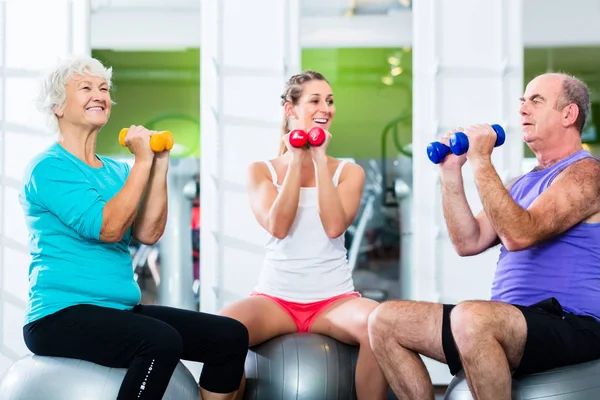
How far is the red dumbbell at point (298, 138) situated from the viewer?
100 inches

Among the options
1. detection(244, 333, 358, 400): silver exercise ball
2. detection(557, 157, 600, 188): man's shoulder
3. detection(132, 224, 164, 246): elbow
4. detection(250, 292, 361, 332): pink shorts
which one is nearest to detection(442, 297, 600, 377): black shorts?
detection(557, 157, 600, 188): man's shoulder

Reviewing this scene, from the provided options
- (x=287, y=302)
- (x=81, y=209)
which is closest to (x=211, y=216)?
(x=287, y=302)

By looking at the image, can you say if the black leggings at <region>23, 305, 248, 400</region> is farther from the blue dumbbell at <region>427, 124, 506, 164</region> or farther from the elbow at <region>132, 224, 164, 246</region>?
the blue dumbbell at <region>427, 124, 506, 164</region>

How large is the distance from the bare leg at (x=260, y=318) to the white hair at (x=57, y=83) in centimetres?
82

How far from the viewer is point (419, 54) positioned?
3527 millimetres

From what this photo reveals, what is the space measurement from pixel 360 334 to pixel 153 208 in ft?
2.50

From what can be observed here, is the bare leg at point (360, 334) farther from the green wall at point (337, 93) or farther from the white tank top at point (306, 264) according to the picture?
the green wall at point (337, 93)

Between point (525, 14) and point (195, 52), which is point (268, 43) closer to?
point (195, 52)

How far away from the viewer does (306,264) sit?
2.60m

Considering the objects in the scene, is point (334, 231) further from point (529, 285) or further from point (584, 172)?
point (584, 172)

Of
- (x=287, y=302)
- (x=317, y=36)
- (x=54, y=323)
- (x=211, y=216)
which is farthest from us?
(x=317, y=36)

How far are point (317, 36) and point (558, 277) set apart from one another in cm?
206

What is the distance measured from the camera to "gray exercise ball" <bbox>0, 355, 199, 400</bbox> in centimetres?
199

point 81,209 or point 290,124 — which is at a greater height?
point 290,124
